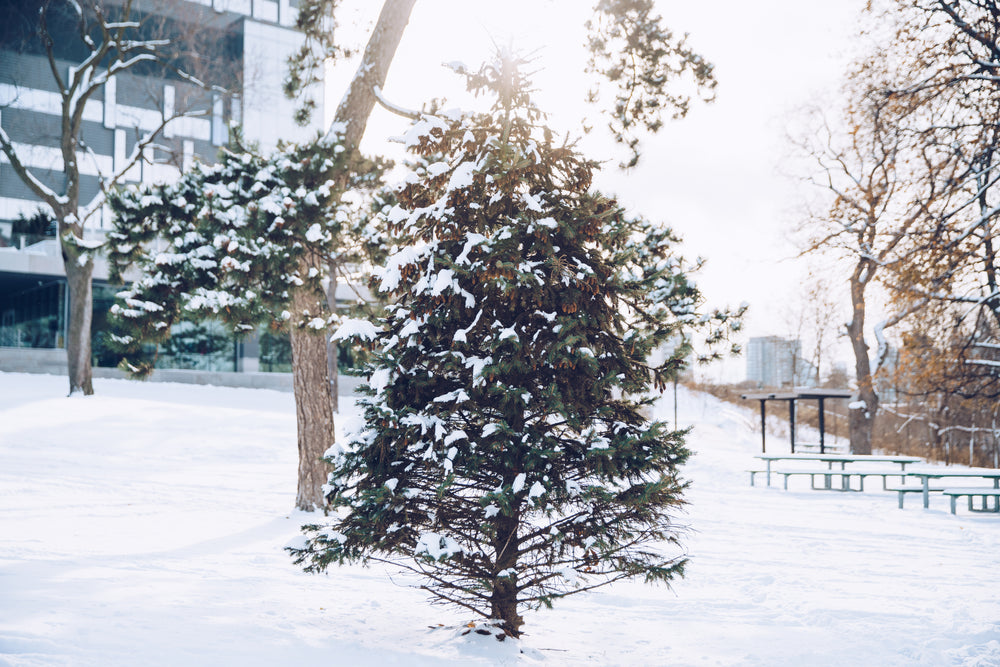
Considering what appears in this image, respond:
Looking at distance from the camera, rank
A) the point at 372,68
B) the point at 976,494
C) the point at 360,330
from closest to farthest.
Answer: the point at 360,330 → the point at 372,68 → the point at 976,494

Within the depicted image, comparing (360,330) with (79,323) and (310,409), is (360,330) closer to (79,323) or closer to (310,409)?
(310,409)

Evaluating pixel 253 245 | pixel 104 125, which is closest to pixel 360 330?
pixel 253 245

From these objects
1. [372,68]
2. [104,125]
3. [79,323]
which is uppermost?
[104,125]

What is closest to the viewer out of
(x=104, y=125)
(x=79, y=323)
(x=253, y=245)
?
(x=253, y=245)

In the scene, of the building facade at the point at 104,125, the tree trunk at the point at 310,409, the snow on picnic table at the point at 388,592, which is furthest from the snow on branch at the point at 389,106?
the building facade at the point at 104,125

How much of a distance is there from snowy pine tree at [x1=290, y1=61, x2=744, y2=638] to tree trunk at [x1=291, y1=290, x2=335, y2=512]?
5.37 m

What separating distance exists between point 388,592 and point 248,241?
4.79 m

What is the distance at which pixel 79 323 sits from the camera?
21.4 meters

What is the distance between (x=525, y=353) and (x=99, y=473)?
11.4 m

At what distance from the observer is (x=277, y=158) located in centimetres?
980

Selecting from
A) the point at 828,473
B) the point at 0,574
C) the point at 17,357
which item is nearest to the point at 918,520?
the point at 828,473

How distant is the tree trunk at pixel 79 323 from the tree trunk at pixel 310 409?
43.9 feet

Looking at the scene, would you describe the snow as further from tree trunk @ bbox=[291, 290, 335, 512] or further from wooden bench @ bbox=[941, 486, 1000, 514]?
wooden bench @ bbox=[941, 486, 1000, 514]

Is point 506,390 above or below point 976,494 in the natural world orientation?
above
